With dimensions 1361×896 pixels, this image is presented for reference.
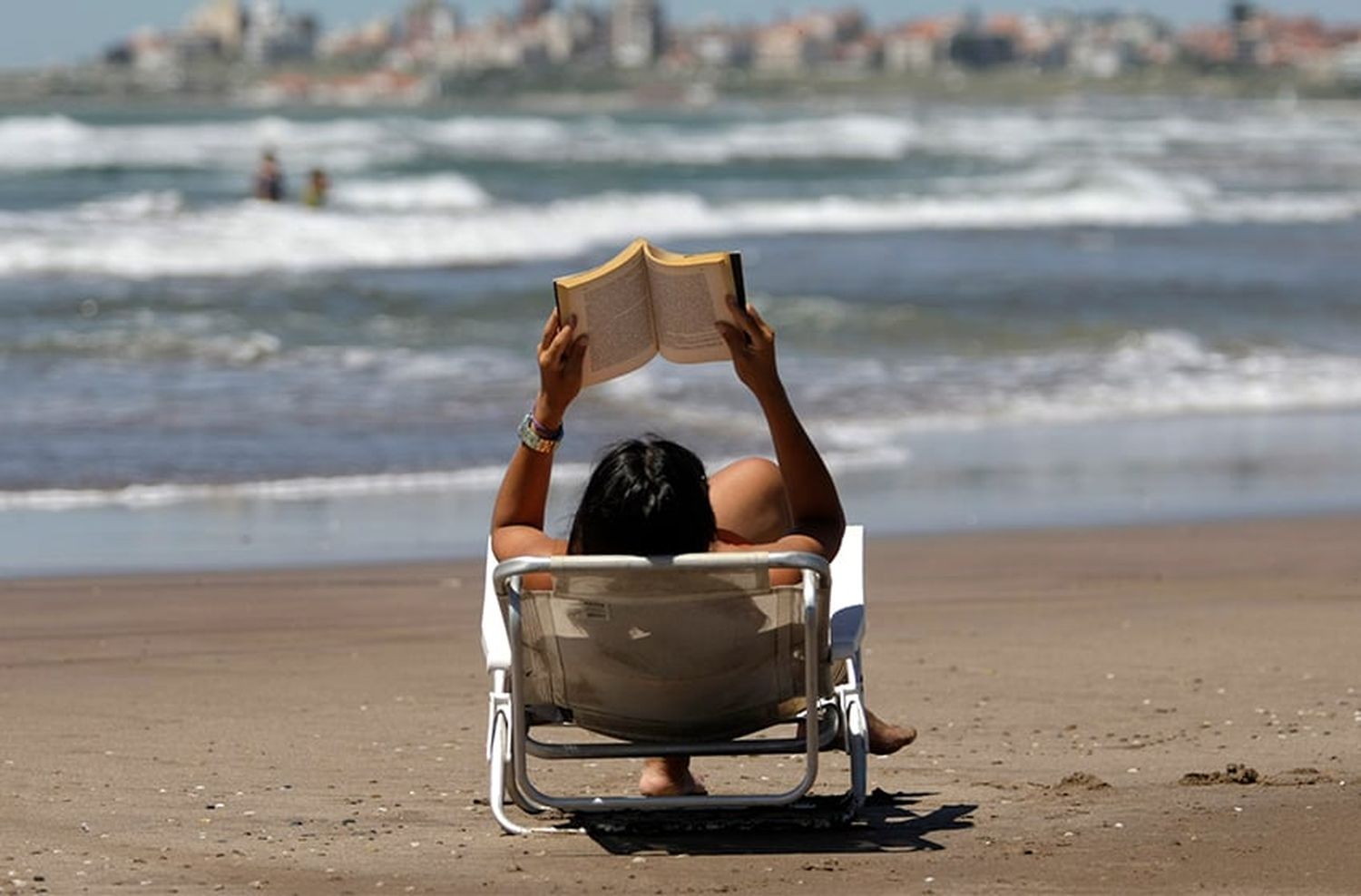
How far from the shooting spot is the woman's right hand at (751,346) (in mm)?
4496

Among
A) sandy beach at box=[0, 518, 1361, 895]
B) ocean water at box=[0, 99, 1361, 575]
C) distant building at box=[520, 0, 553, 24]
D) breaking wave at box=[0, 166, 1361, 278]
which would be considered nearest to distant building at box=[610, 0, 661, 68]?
distant building at box=[520, 0, 553, 24]

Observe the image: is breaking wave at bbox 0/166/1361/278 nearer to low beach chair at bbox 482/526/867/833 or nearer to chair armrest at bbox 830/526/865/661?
chair armrest at bbox 830/526/865/661

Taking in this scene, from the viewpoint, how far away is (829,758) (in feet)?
18.3

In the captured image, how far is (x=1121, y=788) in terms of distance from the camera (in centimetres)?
506

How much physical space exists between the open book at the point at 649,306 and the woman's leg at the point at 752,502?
14.4 inches

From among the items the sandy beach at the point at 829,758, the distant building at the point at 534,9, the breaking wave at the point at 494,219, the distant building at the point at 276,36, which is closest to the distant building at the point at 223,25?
the distant building at the point at 276,36

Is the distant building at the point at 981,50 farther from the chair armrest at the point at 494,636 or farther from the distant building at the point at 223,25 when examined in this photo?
the chair armrest at the point at 494,636

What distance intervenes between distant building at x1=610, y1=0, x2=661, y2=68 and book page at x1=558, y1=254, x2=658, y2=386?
153 metres

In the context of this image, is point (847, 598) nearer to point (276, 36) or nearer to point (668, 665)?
point (668, 665)

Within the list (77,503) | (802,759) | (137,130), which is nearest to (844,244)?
(77,503)

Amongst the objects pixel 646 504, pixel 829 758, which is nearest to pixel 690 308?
pixel 646 504

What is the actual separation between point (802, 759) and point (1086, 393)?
8.90m

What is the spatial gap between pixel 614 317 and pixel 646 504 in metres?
0.37

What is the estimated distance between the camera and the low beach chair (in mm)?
4410
